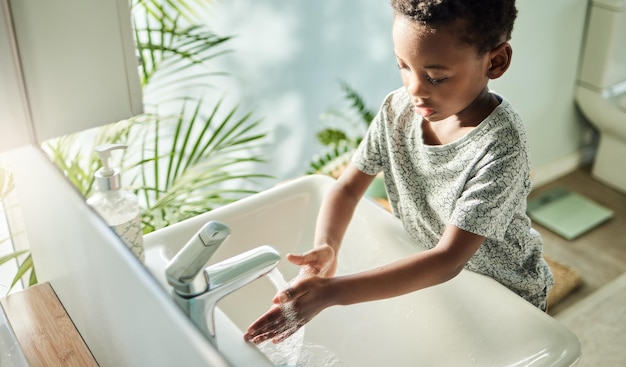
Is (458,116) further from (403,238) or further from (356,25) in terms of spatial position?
(356,25)

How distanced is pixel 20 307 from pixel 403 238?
1.75ft

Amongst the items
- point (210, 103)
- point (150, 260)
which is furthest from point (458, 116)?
point (210, 103)

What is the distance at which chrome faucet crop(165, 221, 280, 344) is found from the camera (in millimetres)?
632

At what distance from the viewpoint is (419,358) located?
885mm

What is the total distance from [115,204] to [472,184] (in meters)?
0.42

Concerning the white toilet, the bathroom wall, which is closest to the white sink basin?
the bathroom wall

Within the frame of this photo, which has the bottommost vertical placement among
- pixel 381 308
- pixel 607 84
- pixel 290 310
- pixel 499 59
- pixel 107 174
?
pixel 607 84

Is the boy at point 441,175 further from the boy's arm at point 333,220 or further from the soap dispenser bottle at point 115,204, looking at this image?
the soap dispenser bottle at point 115,204

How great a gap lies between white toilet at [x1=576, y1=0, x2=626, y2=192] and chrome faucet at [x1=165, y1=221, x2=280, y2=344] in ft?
6.18

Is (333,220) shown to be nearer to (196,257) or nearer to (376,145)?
(376,145)

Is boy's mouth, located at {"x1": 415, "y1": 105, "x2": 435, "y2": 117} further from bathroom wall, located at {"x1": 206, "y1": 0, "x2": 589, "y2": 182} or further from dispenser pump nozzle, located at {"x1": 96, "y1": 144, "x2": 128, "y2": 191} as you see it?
bathroom wall, located at {"x1": 206, "y1": 0, "x2": 589, "y2": 182}

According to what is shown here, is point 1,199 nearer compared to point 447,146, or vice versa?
point 447,146

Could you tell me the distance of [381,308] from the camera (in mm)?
949

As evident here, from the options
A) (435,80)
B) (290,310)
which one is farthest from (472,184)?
(290,310)
